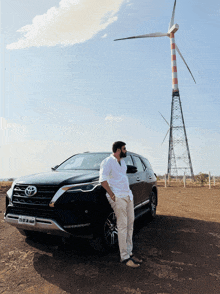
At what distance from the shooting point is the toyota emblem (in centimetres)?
441

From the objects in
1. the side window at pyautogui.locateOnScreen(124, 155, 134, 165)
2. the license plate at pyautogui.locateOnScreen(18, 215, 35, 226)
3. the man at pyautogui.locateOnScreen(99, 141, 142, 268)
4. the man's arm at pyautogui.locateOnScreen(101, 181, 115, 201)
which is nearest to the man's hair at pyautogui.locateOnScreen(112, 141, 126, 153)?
the man at pyautogui.locateOnScreen(99, 141, 142, 268)

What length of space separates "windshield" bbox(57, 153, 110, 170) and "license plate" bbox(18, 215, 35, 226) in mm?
1617

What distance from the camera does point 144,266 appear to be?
414cm

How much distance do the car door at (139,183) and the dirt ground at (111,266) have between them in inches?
34.4

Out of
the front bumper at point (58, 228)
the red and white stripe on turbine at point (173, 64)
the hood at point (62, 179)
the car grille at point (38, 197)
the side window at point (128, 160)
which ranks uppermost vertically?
the red and white stripe on turbine at point (173, 64)

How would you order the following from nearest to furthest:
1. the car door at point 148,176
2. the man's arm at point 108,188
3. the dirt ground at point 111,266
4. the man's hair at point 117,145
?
the dirt ground at point 111,266 < the man's arm at point 108,188 < the man's hair at point 117,145 < the car door at point 148,176

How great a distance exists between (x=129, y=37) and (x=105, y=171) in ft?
147

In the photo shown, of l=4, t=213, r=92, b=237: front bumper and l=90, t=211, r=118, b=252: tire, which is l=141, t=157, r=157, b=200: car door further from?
l=4, t=213, r=92, b=237: front bumper

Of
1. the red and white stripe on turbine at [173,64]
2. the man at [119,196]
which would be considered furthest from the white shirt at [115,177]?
the red and white stripe on turbine at [173,64]

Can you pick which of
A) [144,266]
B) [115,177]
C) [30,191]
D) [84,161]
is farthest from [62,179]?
[144,266]

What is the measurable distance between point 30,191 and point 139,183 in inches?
106

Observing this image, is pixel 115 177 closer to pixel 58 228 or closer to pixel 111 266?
pixel 58 228

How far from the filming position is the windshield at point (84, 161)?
18.4 ft

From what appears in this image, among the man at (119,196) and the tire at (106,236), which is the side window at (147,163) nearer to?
the tire at (106,236)
